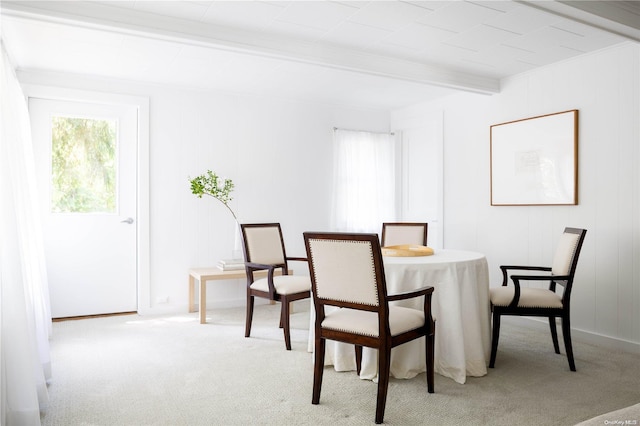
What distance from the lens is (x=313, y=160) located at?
19.1 ft

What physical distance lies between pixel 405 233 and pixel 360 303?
2.16m

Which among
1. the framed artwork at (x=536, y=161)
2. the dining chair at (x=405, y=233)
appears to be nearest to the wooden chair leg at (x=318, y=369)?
the dining chair at (x=405, y=233)

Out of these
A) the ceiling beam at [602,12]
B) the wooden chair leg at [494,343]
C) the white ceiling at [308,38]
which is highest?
the white ceiling at [308,38]

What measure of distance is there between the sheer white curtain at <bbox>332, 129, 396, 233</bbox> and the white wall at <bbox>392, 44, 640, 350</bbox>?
152cm

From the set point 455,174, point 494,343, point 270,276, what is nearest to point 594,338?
point 494,343

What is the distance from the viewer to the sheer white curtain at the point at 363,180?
5.93 m

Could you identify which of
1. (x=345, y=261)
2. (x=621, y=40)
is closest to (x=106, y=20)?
(x=345, y=261)

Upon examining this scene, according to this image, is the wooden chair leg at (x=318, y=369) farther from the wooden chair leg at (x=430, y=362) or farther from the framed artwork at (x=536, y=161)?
the framed artwork at (x=536, y=161)

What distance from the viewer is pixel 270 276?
12.8 feet

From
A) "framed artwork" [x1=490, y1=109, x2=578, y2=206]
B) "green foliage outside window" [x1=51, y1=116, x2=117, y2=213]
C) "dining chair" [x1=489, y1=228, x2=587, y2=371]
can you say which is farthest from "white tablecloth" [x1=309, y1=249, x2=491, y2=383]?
"green foliage outside window" [x1=51, y1=116, x2=117, y2=213]

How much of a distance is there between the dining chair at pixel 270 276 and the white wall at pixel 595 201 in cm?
212

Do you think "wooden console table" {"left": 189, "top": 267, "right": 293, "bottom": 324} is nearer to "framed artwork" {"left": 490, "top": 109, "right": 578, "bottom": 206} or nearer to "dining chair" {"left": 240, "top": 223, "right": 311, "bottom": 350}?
"dining chair" {"left": 240, "top": 223, "right": 311, "bottom": 350}

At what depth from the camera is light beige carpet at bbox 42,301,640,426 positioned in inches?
99.6

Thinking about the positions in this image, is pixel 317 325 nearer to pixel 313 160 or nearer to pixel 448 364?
pixel 448 364
